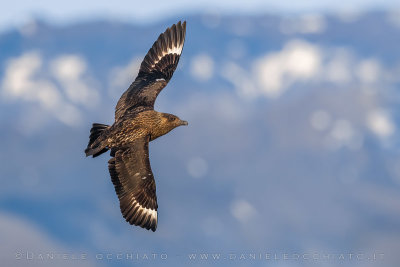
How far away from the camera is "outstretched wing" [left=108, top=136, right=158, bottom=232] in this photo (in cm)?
1573

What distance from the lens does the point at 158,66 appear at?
18938mm

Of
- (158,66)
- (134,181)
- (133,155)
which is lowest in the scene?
(134,181)

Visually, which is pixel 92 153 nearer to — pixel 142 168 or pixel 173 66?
pixel 142 168

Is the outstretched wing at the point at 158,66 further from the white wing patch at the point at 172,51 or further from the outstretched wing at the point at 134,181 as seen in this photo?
the outstretched wing at the point at 134,181

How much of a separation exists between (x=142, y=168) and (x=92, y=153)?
994 millimetres

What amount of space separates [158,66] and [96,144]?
3741 millimetres

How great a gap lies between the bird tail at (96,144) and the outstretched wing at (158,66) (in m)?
1.23

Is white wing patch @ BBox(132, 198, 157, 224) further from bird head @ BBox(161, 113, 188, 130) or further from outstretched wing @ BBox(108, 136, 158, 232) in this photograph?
bird head @ BBox(161, 113, 188, 130)

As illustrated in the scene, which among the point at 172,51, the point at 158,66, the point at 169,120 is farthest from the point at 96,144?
the point at 172,51

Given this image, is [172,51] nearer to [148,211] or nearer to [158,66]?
[158,66]

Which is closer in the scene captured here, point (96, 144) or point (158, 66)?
point (96, 144)

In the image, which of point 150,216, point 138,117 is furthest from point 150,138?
point 150,216

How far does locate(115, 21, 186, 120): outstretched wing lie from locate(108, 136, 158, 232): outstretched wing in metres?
1.96

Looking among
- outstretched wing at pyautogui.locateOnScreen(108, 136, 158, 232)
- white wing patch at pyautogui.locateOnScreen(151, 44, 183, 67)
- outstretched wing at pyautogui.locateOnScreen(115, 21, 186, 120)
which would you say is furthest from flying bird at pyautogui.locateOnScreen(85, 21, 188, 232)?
white wing patch at pyautogui.locateOnScreen(151, 44, 183, 67)
